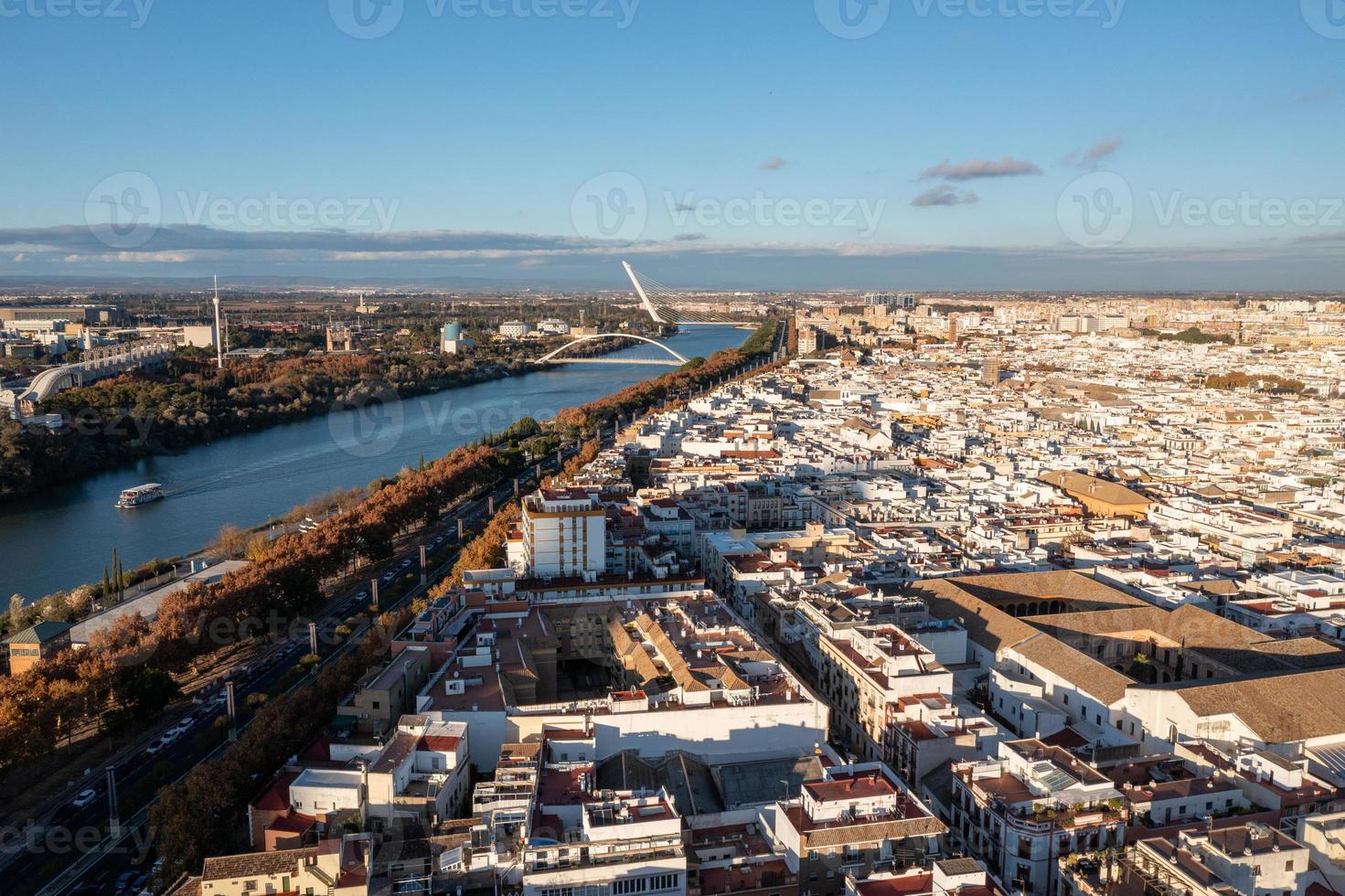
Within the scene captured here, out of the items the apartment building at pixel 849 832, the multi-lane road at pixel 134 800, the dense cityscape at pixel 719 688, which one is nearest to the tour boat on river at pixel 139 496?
the dense cityscape at pixel 719 688

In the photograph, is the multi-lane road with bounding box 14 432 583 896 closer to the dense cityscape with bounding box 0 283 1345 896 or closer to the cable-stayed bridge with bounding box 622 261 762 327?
the dense cityscape with bounding box 0 283 1345 896

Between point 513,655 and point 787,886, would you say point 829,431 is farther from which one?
point 787,886

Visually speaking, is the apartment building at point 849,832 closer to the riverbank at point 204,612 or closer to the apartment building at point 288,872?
the apartment building at point 288,872

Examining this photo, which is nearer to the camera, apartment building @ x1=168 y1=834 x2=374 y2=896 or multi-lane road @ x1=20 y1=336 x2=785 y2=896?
apartment building @ x1=168 y1=834 x2=374 y2=896

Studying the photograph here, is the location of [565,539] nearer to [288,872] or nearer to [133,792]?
[133,792]

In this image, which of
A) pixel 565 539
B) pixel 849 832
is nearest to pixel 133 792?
pixel 565 539

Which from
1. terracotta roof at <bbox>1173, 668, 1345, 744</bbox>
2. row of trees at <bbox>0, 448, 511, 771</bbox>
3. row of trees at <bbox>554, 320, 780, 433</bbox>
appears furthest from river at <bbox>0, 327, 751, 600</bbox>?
terracotta roof at <bbox>1173, 668, 1345, 744</bbox>
